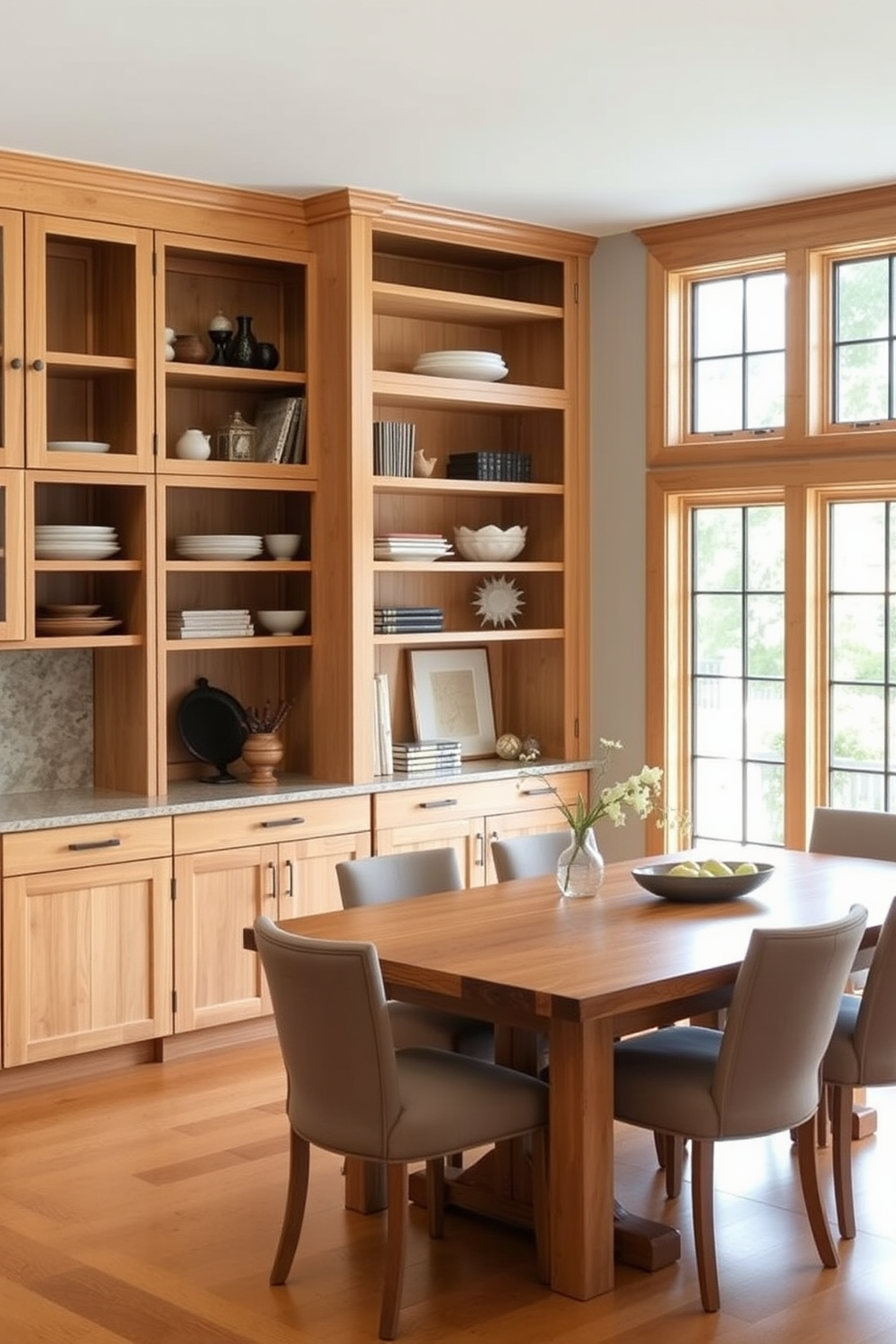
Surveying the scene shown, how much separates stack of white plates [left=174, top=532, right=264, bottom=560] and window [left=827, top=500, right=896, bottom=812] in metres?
2.06

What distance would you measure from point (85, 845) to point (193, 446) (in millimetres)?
1412

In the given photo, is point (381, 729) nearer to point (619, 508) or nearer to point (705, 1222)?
point (619, 508)

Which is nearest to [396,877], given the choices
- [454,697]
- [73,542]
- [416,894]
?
[416,894]

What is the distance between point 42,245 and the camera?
5.25 m

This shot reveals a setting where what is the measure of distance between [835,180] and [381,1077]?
→ 144 inches

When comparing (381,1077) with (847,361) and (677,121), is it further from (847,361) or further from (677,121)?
(847,361)

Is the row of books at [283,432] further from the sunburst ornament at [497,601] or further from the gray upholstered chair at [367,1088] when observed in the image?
the gray upholstered chair at [367,1088]

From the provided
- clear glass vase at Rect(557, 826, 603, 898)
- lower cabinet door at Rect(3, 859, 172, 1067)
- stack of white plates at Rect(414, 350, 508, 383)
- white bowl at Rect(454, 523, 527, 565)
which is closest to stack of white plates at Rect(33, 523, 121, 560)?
lower cabinet door at Rect(3, 859, 172, 1067)

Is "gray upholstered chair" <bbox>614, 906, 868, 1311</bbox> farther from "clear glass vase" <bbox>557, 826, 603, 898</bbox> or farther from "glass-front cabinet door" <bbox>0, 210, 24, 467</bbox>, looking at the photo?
"glass-front cabinet door" <bbox>0, 210, 24, 467</bbox>

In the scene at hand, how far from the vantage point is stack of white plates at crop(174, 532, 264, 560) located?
5.77 m

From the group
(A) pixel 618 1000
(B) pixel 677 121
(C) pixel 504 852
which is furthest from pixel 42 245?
(A) pixel 618 1000

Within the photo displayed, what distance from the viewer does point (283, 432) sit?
593 centimetres

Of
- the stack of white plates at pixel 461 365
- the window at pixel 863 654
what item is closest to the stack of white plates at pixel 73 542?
the stack of white plates at pixel 461 365

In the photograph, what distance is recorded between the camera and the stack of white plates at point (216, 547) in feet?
18.9
